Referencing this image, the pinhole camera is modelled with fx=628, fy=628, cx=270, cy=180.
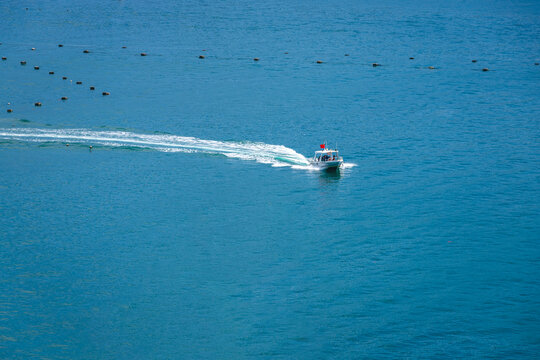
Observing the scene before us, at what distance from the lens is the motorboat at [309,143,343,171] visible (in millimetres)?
79625

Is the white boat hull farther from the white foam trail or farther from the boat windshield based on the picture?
the white foam trail

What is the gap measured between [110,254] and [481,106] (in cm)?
7387

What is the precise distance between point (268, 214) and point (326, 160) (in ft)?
47.8

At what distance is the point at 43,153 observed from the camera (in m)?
86.8

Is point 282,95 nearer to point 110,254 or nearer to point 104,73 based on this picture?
point 104,73

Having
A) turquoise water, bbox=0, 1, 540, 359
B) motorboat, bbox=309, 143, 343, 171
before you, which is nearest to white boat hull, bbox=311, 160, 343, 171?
motorboat, bbox=309, 143, 343, 171

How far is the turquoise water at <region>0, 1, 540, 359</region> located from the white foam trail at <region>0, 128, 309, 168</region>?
361 millimetres

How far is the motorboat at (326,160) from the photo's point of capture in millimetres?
79625

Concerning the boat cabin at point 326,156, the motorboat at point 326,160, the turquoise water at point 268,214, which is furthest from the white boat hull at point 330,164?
the turquoise water at point 268,214

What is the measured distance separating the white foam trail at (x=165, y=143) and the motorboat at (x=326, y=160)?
1617 millimetres

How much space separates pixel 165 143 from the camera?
3511 inches

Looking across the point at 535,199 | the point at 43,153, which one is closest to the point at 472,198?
the point at 535,199

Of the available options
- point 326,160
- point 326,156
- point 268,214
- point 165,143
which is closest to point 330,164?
point 326,160

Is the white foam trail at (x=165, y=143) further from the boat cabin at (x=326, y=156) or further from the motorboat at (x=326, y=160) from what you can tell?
the boat cabin at (x=326, y=156)
